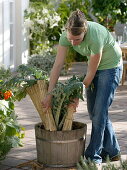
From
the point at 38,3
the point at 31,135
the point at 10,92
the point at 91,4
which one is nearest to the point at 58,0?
the point at 91,4

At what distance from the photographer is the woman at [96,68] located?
13.4 ft

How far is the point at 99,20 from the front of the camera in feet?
47.4

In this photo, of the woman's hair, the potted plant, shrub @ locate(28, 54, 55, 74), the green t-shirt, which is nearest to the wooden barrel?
the potted plant

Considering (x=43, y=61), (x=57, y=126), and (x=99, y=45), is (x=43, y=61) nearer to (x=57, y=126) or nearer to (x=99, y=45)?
(x=57, y=126)

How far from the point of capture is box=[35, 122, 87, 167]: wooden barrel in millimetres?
4180

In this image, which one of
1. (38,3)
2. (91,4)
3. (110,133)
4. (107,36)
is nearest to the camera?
(107,36)

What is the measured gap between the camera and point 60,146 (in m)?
4.19

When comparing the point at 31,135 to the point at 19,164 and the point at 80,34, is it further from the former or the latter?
the point at 80,34

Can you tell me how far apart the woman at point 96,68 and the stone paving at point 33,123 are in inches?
17.1

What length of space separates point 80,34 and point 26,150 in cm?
154

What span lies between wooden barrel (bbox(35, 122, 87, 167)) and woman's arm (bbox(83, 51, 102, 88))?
0.41m

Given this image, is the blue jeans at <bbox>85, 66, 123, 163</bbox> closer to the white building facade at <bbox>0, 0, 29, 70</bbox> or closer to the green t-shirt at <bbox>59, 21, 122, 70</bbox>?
the green t-shirt at <bbox>59, 21, 122, 70</bbox>

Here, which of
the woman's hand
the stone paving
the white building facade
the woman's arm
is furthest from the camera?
the white building facade

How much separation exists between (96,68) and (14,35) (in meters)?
7.61
